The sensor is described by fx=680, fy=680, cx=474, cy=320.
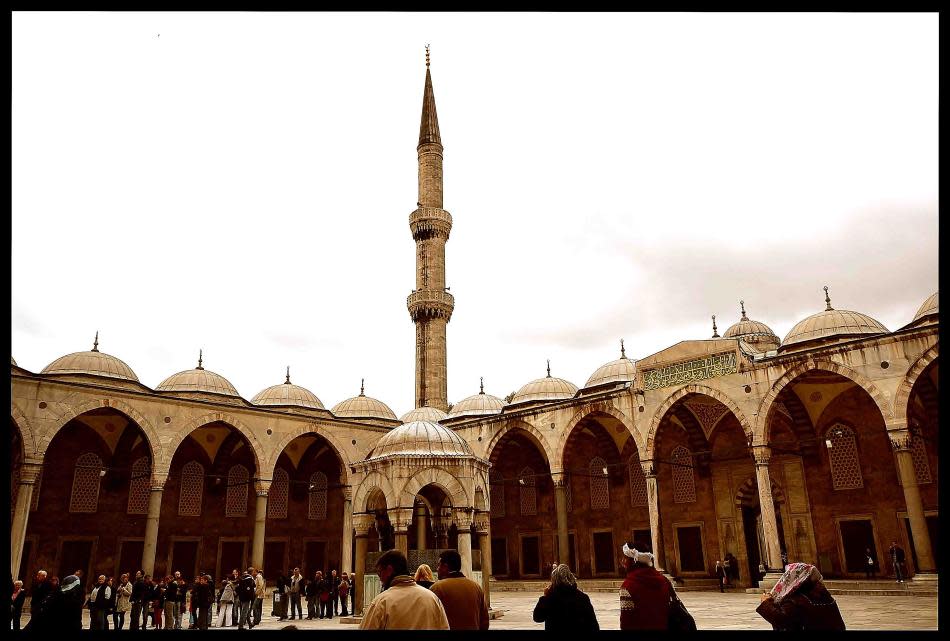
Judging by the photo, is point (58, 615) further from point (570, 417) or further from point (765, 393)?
point (570, 417)

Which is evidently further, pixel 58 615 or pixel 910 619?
pixel 910 619

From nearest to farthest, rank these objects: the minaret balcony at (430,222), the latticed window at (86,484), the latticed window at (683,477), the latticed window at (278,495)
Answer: the latticed window at (86,484) → the latticed window at (683,477) → the latticed window at (278,495) → the minaret balcony at (430,222)

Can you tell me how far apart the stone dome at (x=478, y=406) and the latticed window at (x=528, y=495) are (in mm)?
3469

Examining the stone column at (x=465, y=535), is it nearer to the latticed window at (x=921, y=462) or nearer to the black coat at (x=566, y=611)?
the black coat at (x=566, y=611)

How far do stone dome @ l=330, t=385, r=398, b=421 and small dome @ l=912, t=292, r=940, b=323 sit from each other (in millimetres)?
19664

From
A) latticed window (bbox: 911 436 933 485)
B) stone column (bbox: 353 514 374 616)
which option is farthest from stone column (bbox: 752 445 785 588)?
stone column (bbox: 353 514 374 616)

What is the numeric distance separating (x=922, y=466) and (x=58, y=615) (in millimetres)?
19300

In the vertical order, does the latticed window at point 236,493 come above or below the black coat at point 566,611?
above

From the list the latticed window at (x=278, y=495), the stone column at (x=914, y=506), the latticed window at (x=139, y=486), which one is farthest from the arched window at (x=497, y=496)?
the stone column at (x=914, y=506)

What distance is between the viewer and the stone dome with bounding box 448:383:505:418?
2716 cm

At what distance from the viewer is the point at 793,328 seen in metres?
22.5

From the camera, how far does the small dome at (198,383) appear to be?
25688mm

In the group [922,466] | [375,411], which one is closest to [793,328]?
[922,466]

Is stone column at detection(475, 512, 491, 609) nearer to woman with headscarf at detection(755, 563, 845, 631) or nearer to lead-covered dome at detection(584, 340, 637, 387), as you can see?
woman with headscarf at detection(755, 563, 845, 631)
